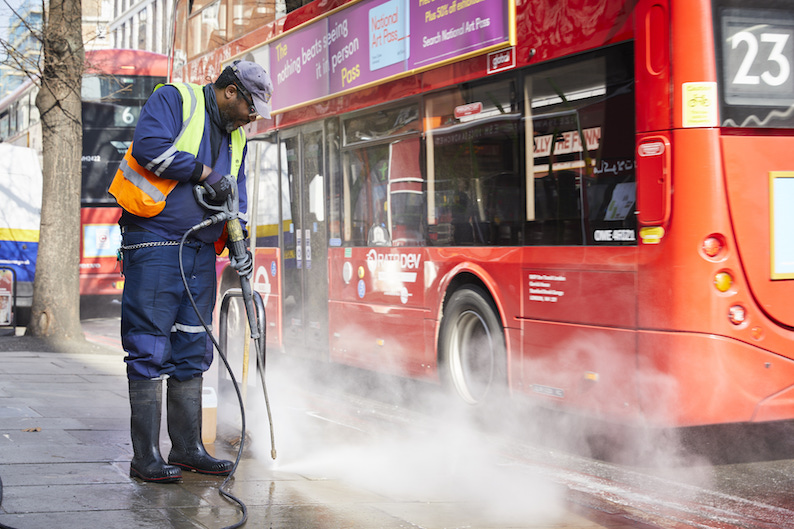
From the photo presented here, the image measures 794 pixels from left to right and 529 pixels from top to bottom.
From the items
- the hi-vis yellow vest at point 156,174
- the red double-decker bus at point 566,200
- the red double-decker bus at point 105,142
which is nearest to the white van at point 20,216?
the red double-decker bus at point 105,142

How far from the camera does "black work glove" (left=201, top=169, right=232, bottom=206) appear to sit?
16.1ft

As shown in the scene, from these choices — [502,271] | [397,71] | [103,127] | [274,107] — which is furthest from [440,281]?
[103,127]

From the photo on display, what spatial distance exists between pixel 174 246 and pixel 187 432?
3.15 ft

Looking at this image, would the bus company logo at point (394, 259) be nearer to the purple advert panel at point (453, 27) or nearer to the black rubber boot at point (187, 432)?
the purple advert panel at point (453, 27)

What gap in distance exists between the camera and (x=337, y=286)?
31.7 feet

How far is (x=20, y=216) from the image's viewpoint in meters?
16.5

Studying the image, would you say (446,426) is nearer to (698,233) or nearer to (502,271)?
(502,271)

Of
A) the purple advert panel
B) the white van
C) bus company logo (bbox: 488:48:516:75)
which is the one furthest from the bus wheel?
the white van

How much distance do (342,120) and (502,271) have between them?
320 cm

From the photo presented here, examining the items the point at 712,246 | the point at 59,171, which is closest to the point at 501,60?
the point at 712,246

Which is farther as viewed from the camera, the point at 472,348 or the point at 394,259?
the point at 394,259

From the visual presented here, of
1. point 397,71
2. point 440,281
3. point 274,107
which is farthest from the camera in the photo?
point 274,107

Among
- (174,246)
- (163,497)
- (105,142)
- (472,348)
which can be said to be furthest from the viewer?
(105,142)

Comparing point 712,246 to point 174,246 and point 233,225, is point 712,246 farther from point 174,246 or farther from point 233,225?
point 174,246
